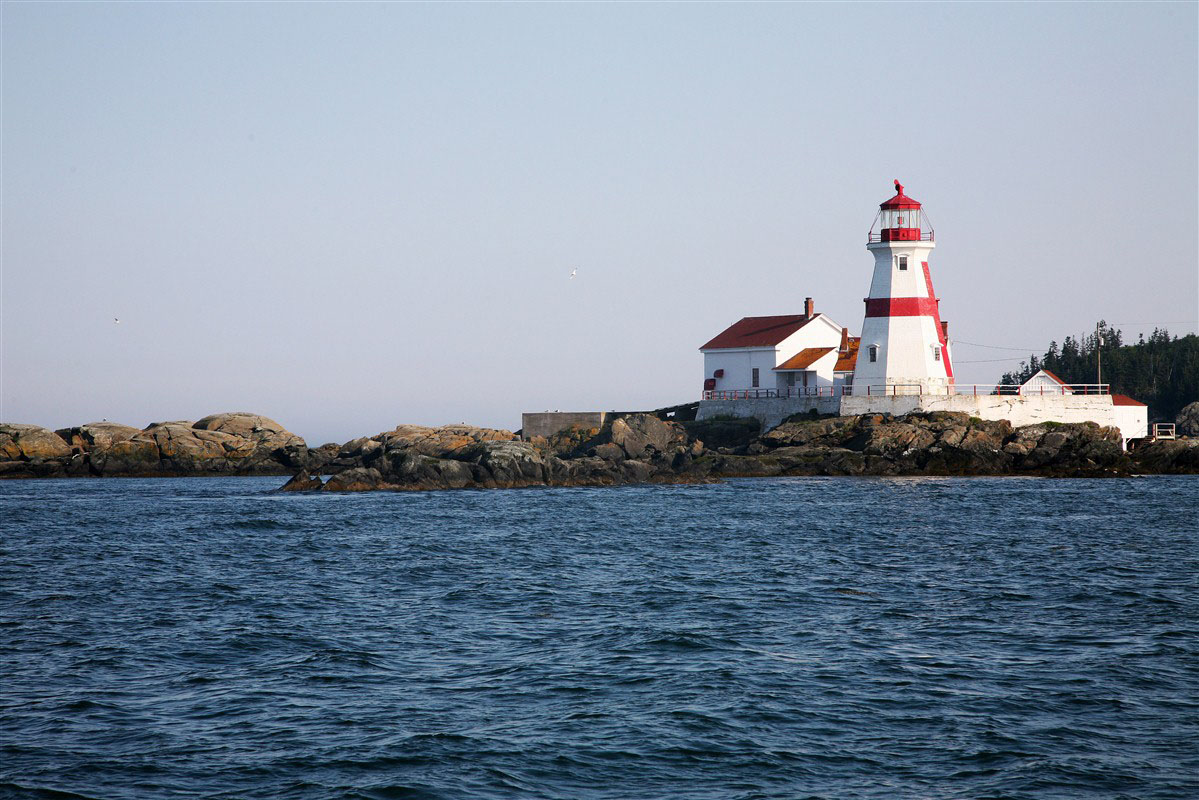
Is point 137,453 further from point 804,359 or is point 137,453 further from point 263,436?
point 804,359

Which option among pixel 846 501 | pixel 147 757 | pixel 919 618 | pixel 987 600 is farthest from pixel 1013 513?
pixel 147 757

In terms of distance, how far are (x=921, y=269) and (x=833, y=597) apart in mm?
35304

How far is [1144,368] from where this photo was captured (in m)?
78.4

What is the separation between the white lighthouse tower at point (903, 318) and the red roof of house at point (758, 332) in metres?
7.84

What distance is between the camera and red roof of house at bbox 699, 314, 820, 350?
196 feet

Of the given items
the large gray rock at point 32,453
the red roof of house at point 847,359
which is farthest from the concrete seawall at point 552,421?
the large gray rock at point 32,453

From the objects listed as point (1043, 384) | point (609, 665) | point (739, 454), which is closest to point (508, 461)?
point (739, 454)

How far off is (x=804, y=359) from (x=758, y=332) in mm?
4611

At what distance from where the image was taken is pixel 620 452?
167 feet

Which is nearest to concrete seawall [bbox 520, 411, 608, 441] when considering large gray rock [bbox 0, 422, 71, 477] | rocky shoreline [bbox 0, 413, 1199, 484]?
rocky shoreline [bbox 0, 413, 1199, 484]

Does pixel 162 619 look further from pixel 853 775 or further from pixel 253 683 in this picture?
pixel 853 775

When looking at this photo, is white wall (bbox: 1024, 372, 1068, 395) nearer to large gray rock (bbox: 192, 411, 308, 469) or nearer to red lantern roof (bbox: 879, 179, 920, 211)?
red lantern roof (bbox: 879, 179, 920, 211)

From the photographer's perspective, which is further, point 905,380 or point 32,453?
point 32,453

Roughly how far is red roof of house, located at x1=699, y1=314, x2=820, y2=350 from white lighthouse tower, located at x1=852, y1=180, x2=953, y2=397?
7.84m
